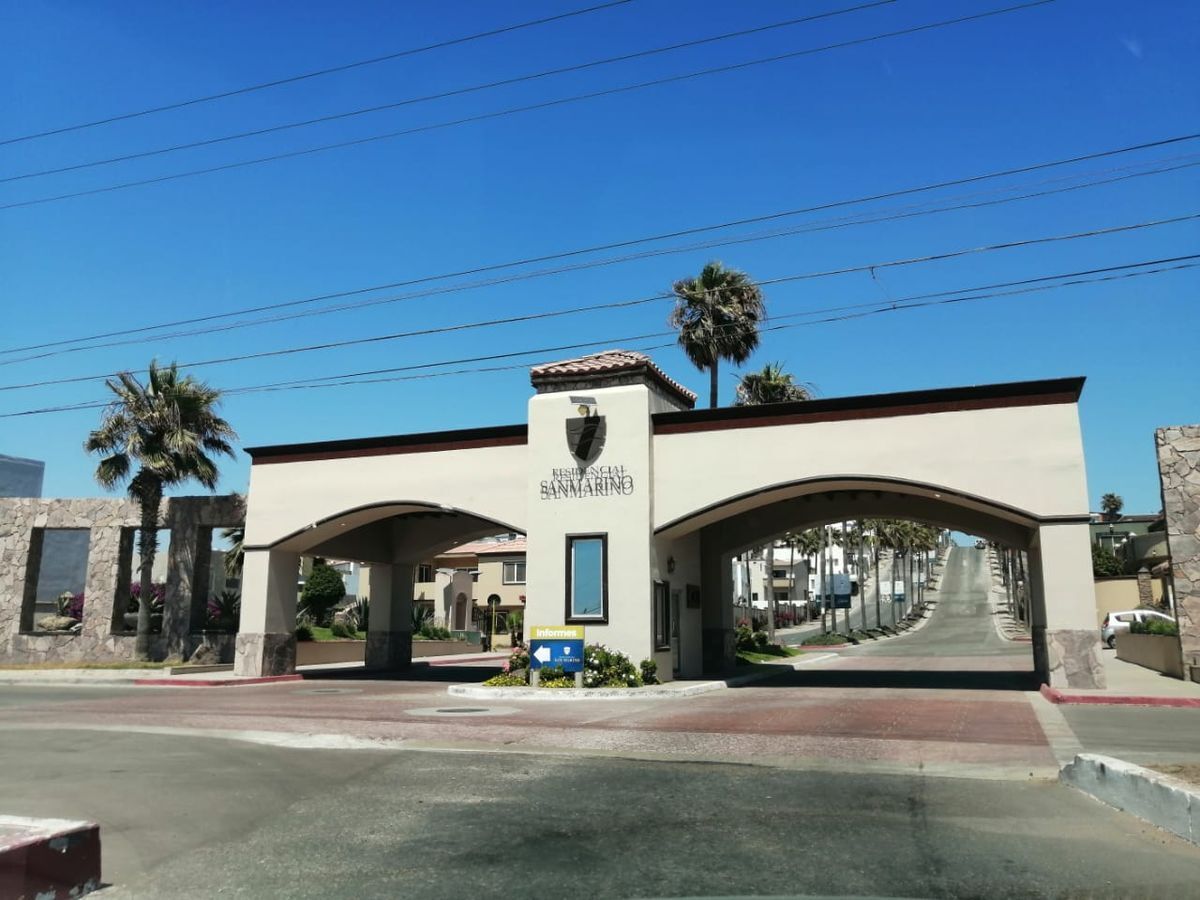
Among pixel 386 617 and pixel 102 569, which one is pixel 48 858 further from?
Result: pixel 102 569

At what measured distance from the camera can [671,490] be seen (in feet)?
75.5

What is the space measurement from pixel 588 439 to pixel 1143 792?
16.6m

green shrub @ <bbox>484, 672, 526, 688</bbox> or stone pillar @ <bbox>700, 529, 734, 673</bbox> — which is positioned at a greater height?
stone pillar @ <bbox>700, 529, 734, 673</bbox>

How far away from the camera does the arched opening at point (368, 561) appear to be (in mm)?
27000

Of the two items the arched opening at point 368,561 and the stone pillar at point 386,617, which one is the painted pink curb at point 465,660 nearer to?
the arched opening at point 368,561

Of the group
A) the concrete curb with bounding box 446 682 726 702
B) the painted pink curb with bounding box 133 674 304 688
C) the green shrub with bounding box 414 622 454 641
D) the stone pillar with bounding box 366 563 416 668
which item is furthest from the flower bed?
the green shrub with bounding box 414 622 454 641

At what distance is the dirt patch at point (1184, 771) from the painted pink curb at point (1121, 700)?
10.3 m

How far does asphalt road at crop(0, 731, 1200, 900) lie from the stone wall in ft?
72.6

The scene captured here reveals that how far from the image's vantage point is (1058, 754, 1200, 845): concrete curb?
692cm

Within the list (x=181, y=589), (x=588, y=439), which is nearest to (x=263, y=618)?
(x=181, y=589)

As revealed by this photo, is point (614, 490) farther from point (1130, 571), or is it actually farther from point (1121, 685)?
point (1130, 571)

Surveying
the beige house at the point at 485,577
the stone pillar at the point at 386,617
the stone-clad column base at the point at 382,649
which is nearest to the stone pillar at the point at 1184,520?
the stone pillar at the point at 386,617

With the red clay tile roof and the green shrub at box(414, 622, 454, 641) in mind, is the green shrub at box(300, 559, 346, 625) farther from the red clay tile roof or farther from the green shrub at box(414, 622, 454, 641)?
the red clay tile roof

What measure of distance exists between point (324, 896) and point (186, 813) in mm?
3048
